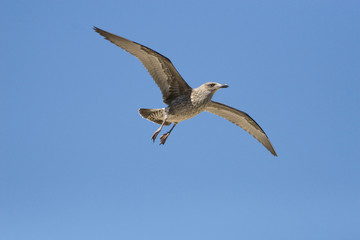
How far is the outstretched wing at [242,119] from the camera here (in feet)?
42.1

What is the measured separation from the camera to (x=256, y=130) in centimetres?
1371

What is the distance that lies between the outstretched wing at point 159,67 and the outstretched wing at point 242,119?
1.76 m

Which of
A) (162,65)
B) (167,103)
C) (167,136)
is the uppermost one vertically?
(162,65)

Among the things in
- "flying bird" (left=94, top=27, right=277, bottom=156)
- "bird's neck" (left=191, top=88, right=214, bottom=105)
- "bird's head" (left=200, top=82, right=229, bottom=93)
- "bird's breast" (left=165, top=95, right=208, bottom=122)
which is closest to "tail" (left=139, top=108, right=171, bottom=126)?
"flying bird" (left=94, top=27, right=277, bottom=156)

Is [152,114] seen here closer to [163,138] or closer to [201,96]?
[163,138]

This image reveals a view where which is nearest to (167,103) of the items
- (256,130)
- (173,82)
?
(173,82)

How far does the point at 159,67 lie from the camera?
35.1 ft

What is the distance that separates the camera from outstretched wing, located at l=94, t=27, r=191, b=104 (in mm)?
10258

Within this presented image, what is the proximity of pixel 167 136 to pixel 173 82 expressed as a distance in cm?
136

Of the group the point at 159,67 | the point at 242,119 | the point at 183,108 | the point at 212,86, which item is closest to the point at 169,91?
the point at 183,108

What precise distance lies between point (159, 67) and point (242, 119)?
3755 millimetres

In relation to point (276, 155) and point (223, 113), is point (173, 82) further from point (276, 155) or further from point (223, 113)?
point (276, 155)

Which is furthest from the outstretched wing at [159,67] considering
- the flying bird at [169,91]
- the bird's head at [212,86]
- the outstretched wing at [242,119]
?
the outstretched wing at [242,119]

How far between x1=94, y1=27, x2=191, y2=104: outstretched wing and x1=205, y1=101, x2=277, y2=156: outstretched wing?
5.78ft
